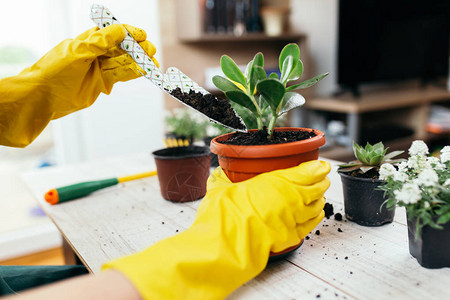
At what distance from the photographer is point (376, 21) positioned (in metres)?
2.74

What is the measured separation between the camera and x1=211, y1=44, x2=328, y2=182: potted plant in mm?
686

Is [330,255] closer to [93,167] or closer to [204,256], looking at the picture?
[204,256]

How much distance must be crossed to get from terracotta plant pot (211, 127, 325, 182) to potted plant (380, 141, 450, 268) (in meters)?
0.13

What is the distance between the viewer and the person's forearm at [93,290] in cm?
50

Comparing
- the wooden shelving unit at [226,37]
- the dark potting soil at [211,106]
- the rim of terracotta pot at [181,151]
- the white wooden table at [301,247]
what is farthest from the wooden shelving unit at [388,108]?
the dark potting soil at [211,106]

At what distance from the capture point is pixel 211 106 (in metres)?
0.80

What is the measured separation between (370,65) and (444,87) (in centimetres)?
91

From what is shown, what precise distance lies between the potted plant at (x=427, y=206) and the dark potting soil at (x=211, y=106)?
303 millimetres

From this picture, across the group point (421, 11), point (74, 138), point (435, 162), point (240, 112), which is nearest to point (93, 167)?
point (240, 112)

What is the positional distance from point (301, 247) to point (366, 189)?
7.3 inches

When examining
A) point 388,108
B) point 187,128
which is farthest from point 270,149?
point 388,108

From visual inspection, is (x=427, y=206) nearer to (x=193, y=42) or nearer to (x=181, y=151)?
(x=181, y=151)

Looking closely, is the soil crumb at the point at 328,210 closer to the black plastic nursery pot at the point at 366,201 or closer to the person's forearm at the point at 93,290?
the black plastic nursery pot at the point at 366,201

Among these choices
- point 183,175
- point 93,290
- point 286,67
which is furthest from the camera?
point 183,175
